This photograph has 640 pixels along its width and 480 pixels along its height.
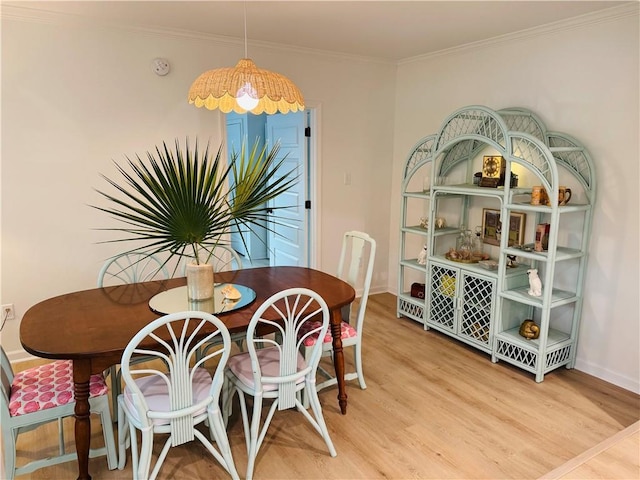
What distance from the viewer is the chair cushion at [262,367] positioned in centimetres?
222

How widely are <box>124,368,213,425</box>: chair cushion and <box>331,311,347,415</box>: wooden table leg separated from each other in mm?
725

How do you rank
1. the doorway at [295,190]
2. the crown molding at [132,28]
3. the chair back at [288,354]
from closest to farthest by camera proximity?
1. the chair back at [288,354]
2. the crown molding at [132,28]
3. the doorway at [295,190]

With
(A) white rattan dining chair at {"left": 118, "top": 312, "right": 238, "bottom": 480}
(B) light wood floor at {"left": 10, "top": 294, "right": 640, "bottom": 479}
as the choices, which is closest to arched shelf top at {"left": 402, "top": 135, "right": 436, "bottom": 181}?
(B) light wood floor at {"left": 10, "top": 294, "right": 640, "bottom": 479}

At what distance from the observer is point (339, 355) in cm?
261

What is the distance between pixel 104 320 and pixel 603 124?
10.2ft

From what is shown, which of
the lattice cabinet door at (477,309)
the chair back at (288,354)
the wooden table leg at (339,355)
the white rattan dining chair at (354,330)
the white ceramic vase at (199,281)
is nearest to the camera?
the chair back at (288,354)

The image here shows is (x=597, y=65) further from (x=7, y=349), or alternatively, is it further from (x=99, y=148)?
(x=7, y=349)

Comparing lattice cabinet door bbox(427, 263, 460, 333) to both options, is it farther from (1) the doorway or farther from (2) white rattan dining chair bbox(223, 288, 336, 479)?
(2) white rattan dining chair bbox(223, 288, 336, 479)

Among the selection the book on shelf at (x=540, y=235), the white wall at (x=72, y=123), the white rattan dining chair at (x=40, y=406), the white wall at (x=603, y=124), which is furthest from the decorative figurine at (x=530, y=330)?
the white wall at (x=72, y=123)

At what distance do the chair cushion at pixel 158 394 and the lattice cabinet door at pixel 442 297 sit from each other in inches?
83.4

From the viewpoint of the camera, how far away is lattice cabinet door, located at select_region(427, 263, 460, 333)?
3.61 meters

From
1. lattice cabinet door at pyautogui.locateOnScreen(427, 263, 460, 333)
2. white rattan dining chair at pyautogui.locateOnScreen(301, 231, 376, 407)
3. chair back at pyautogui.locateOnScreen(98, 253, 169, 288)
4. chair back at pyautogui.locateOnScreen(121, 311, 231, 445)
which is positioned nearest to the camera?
chair back at pyautogui.locateOnScreen(121, 311, 231, 445)

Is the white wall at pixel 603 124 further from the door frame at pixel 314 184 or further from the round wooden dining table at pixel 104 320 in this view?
the round wooden dining table at pixel 104 320

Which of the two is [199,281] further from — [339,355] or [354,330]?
[354,330]
